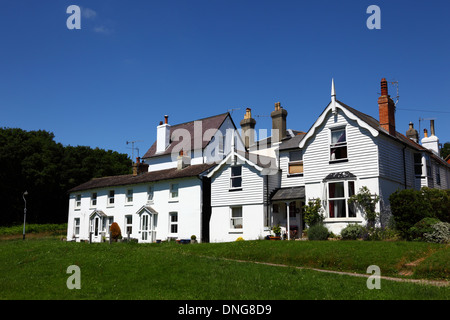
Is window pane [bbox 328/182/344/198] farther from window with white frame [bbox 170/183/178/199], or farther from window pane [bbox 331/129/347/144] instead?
window with white frame [bbox 170/183/178/199]

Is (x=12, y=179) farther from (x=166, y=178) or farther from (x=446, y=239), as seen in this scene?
(x=446, y=239)

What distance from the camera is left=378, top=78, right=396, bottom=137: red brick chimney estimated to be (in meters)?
27.6

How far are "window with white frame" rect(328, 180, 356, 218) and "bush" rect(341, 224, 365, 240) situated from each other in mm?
1209

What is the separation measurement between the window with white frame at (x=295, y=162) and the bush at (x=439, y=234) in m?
10.6

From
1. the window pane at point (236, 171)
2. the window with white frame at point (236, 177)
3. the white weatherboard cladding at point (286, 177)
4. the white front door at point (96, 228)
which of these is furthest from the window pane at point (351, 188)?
the white front door at point (96, 228)

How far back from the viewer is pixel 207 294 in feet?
39.2

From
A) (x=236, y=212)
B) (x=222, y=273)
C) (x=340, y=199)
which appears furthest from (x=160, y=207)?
(x=222, y=273)

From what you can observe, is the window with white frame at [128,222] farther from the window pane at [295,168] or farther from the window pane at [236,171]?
the window pane at [295,168]

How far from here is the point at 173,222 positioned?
119ft

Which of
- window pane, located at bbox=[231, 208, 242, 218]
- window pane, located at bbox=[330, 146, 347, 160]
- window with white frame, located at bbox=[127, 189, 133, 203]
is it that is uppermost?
window pane, located at bbox=[330, 146, 347, 160]

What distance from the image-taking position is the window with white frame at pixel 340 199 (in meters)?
25.4

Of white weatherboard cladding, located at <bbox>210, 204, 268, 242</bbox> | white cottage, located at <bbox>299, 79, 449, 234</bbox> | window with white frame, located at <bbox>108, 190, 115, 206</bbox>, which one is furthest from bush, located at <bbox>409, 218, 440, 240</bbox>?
window with white frame, located at <bbox>108, 190, 115, 206</bbox>

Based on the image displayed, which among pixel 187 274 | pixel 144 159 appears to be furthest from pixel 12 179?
pixel 187 274

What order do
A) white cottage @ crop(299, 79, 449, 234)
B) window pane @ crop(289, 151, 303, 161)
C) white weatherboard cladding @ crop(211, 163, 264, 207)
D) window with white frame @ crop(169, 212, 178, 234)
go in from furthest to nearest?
window with white frame @ crop(169, 212, 178, 234), white weatherboard cladding @ crop(211, 163, 264, 207), window pane @ crop(289, 151, 303, 161), white cottage @ crop(299, 79, 449, 234)
